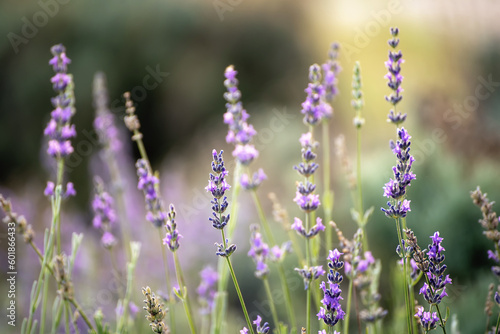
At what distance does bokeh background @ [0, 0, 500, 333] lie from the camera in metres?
3.80

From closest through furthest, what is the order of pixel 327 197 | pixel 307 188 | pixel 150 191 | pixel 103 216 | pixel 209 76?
1. pixel 307 188
2. pixel 150 191
3. pixel 327 197
4. pixel 103 216
5. pixel 209 76

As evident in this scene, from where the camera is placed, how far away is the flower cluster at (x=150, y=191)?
3.95ft

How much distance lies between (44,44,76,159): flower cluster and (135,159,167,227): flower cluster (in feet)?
0.68

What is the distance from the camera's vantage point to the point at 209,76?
6152 mm

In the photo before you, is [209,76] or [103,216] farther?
[209,76]

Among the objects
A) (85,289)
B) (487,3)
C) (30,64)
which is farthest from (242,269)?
(30,64)

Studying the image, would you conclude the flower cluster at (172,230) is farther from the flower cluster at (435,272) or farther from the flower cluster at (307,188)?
the flower cluster at (435,272)

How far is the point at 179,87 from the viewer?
6.21 meters

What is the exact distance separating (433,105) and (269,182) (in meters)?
1.51

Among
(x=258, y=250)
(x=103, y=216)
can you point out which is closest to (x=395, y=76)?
(x=258, y=250)

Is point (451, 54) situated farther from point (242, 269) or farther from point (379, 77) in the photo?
point (242, 269)

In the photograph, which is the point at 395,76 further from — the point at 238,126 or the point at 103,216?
the point at 103,216

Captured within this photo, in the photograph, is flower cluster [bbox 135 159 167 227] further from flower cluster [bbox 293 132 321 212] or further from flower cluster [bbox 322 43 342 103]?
flower cluster [bbox 322 43 342 103]

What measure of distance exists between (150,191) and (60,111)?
336 millimetres
